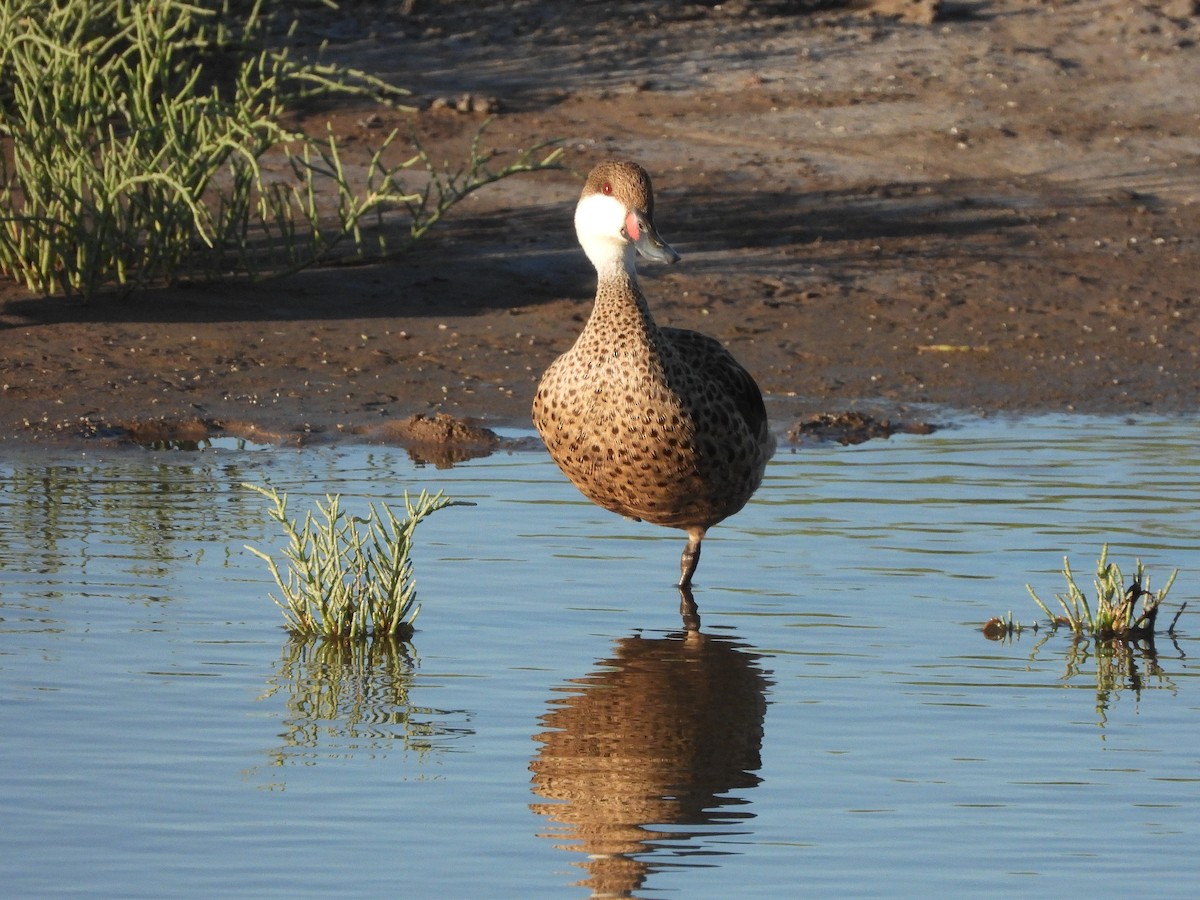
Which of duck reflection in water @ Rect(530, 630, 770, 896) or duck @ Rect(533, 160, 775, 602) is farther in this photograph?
duck @ Rect(533, 160, 775, 602)

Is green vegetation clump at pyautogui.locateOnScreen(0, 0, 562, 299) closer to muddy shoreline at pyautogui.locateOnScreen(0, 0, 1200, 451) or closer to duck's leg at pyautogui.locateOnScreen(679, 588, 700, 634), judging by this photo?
muddy shoreline at pyautogui.locateOnScreen(0, 0, 1200, 451)

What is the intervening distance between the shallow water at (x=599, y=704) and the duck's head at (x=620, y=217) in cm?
108

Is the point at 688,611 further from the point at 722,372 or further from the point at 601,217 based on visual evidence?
the point at 601,217

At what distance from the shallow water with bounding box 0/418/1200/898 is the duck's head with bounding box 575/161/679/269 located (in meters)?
1.08

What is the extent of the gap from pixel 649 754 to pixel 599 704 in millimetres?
460

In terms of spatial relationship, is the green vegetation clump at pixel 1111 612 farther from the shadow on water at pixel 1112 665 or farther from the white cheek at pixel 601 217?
the white cheek at pixel 601 217

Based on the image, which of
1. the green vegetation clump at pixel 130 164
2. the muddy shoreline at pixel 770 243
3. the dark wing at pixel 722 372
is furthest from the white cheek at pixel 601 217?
the green vegetation clump at pixel 130 164

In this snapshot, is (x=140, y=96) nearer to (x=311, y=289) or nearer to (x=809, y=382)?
(x=311, y=289)

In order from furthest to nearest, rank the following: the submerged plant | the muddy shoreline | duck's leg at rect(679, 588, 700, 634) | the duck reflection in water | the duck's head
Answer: the muddy shoreline
the duck's head
duck's leg at rect(679, 588, 700, 634)
the submerged plant
the duck reflection in water

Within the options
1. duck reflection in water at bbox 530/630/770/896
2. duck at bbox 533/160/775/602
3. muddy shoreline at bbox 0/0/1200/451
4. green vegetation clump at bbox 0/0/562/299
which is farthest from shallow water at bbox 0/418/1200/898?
green vegetation clump at bbox 0/0/562/299

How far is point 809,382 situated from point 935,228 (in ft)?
9.34

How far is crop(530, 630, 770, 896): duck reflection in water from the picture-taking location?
476 centimetres

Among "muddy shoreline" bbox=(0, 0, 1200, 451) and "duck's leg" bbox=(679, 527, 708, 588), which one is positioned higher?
"muddy shoreline" bbox=(0, 0, 1200, 451)

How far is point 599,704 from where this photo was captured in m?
5.89
